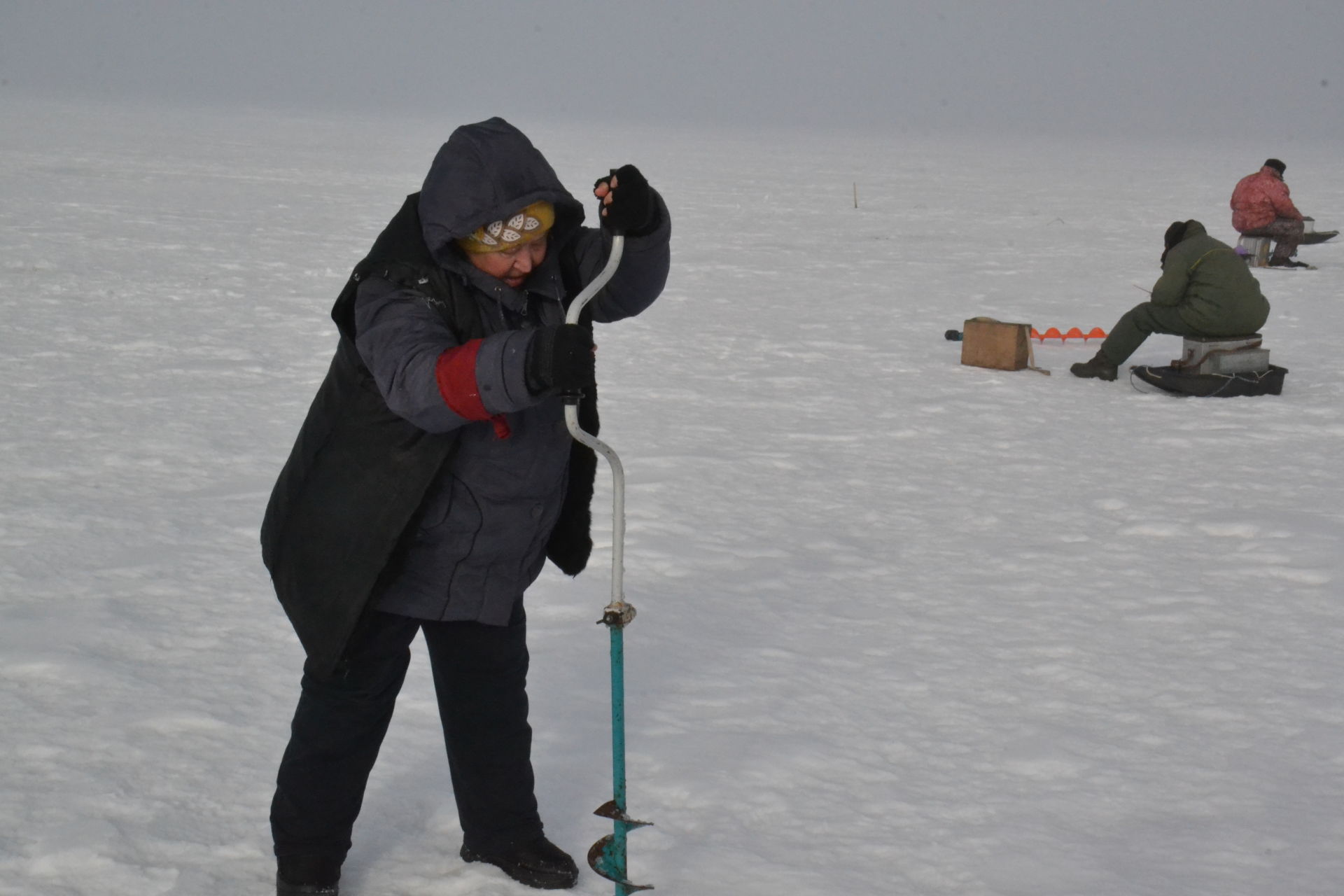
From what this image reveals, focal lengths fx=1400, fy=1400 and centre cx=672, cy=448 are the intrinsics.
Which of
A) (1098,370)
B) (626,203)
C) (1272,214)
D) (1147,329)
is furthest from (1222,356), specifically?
(1272,214)

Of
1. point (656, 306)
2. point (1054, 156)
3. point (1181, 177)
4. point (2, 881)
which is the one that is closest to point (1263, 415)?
point (656, 306)

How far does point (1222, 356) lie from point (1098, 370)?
25.4 inches

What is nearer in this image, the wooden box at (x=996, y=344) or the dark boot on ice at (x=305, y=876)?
the dark boot on ice at (x=305, y=876)

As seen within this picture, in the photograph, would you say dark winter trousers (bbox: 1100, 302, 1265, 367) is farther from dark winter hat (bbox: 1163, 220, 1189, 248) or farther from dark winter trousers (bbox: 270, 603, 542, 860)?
dark winter trousers (bbox: 270, 603, 542, 860)

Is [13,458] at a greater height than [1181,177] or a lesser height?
lesser

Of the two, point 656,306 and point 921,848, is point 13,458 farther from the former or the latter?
point 656,306

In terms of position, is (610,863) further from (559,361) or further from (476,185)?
(476,185)

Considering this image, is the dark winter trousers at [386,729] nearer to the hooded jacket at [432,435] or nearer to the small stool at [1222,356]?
the hooded jacket at [432,435]

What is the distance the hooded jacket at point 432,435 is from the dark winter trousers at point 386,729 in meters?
0.09

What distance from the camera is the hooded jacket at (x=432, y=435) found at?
219cm

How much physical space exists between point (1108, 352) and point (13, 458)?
17.3ft

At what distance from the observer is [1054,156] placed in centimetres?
4775

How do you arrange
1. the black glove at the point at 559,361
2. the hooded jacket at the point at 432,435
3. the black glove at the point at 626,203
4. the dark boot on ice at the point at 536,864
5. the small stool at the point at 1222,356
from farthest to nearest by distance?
1. the small stool at the point at 1222,356
2. the dark boot on ice at the point at 536,864
3. the black glove at the point at 626,203
4. the hooded jacket at the point at 432,435
5. the black glove at the point at 559,361

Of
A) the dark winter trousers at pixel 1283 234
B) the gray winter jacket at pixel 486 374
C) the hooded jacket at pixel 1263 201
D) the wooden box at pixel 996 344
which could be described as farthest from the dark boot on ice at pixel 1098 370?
the dark winter trousers at pixel 1283 234
